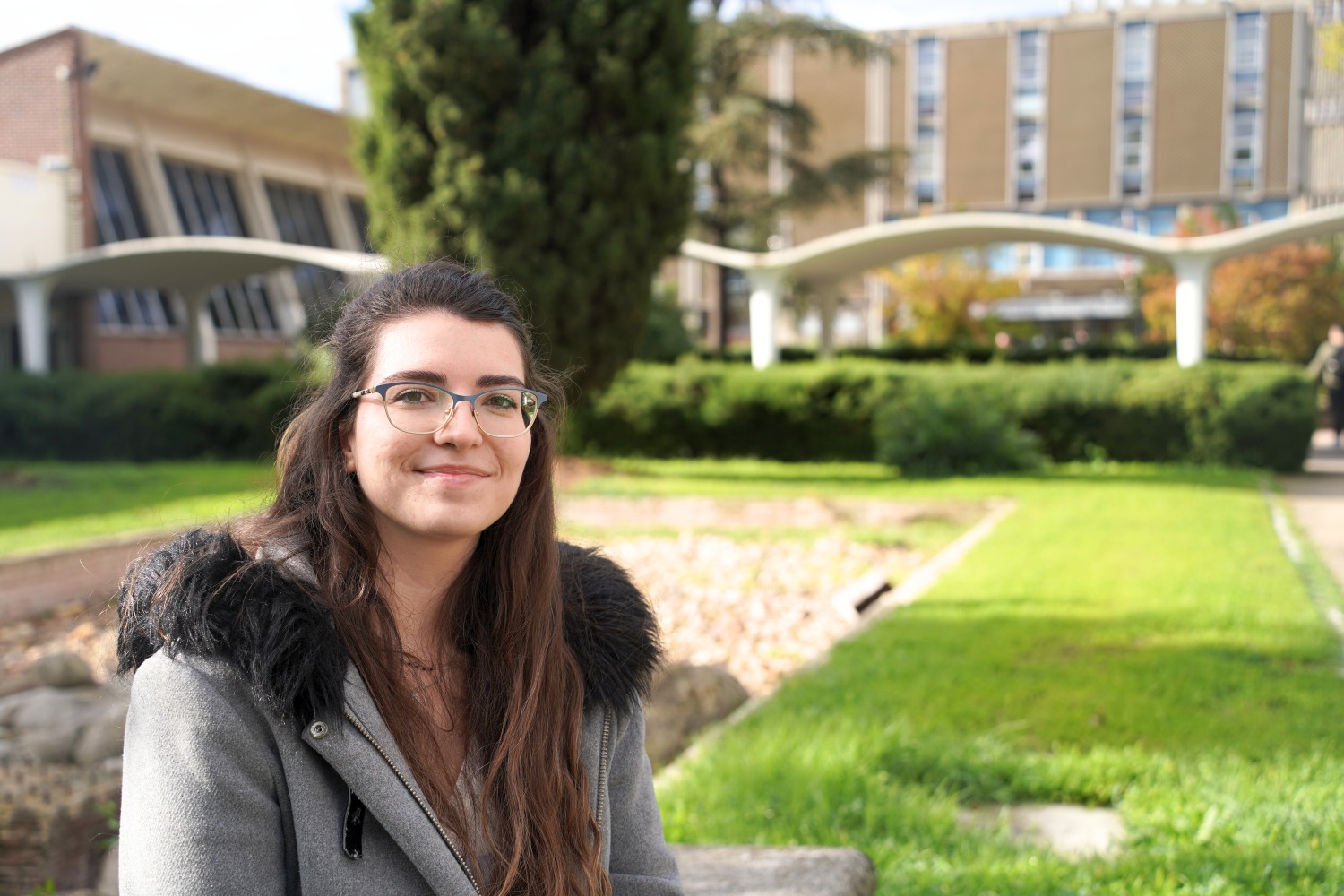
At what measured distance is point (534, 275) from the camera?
44.9ft

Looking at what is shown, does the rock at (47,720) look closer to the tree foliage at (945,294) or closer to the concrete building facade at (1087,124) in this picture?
the tree foliage at (945,294)

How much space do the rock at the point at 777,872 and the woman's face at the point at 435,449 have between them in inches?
44.4

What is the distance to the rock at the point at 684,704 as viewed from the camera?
4895 mm

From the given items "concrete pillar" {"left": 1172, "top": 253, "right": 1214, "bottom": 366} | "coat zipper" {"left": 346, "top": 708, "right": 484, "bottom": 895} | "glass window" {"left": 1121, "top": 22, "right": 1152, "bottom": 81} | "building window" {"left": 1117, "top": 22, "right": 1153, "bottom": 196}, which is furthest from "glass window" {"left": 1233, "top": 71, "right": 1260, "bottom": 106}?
"coat zipper" {"left": 346, "top": 708, "right": 484, "bottom": 895}

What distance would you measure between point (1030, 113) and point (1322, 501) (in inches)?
1918

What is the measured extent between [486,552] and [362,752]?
465 millimetres

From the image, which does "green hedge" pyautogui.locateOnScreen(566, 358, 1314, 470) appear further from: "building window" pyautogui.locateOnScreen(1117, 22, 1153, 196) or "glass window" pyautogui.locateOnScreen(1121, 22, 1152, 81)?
"glass window" pyautogui.locateOnScreen(1121, 22, 1152, 81)

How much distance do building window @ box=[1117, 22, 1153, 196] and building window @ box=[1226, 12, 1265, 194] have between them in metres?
3.55

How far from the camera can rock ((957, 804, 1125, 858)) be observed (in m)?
3.61

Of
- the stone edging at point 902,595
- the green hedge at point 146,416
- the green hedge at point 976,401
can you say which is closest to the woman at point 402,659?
the stone edging at point 902,595

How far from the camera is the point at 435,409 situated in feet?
5.89

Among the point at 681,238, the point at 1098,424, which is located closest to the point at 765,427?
the point at 681,238

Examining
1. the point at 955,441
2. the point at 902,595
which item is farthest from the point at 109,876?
the point at 955,441

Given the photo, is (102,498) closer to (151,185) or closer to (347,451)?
(347,451)
